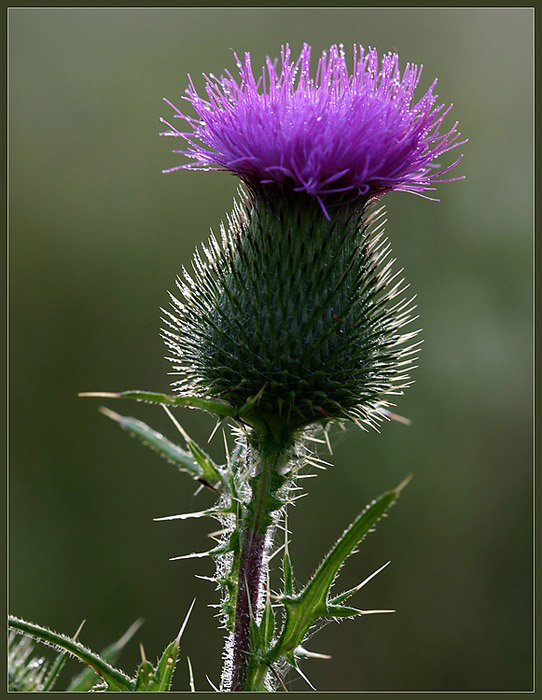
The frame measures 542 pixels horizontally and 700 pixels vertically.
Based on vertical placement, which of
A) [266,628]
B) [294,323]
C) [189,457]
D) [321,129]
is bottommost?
[266,628]

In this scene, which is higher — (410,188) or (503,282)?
(503,282)

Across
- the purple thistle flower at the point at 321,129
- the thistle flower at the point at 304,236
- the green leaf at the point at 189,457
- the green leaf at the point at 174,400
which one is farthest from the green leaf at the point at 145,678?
the purple thistle flower at the point at 321,129

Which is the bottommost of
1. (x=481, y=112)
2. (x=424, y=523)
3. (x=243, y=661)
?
(x=243, y=661)

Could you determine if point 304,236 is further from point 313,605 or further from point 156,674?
point 156,674

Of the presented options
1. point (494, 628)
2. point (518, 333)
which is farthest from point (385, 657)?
point (518, 333)

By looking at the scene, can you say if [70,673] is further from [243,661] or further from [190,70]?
[190,70]

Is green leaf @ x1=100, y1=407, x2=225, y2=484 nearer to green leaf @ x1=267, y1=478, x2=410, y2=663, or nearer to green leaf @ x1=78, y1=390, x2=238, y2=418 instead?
green leaf @ x1=78, y1=390, x2=238, y2=418

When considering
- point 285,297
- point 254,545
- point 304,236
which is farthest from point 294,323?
point 254,545
